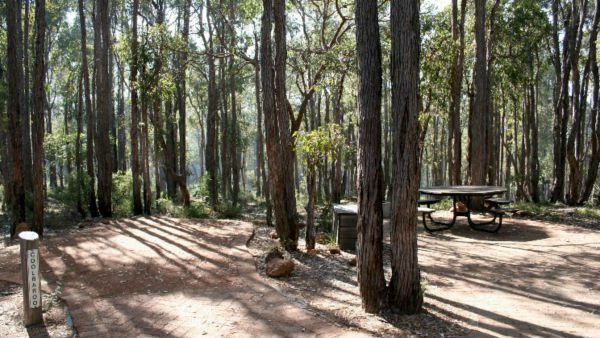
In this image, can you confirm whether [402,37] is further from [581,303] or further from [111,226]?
[111,226]

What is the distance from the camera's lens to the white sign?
418 centimetres

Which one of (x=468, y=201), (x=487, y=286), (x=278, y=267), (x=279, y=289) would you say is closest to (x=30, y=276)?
(x=279, y=289)

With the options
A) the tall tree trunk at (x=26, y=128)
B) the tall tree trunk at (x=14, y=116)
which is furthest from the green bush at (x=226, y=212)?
the tall tree trunk at (x=26, y=128)

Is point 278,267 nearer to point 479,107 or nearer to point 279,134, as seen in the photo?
point 279,134

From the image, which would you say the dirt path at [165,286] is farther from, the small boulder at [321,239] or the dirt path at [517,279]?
the dirt path at [517,279]

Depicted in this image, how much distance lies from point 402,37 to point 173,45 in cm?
851

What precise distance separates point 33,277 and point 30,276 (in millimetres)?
27

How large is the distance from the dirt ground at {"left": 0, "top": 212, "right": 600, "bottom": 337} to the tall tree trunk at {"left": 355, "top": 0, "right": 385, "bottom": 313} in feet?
1.51

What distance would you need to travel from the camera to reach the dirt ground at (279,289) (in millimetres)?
4301

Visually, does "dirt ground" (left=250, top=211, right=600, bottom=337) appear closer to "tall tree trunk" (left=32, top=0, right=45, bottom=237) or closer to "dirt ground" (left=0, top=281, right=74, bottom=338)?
"dirt ground" (left=0, top=281, right=74, bottom=338)

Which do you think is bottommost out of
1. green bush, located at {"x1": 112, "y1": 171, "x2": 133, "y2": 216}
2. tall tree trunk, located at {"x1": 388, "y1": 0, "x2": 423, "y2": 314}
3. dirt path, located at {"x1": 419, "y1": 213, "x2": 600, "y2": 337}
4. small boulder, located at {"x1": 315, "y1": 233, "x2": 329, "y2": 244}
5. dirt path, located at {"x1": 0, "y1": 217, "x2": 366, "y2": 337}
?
dirt path, located at {"x1": 419, "y1": 213, "x2": 600, "y2": 337}

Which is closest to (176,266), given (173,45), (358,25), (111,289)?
(111,289)

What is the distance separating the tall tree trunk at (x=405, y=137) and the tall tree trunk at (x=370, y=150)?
0.19 m

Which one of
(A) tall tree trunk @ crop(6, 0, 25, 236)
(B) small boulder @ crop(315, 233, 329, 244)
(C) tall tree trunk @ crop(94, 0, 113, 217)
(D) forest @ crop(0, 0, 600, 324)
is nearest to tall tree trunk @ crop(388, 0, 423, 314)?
(D) forest @ crop(0, 0, 600, 324)
